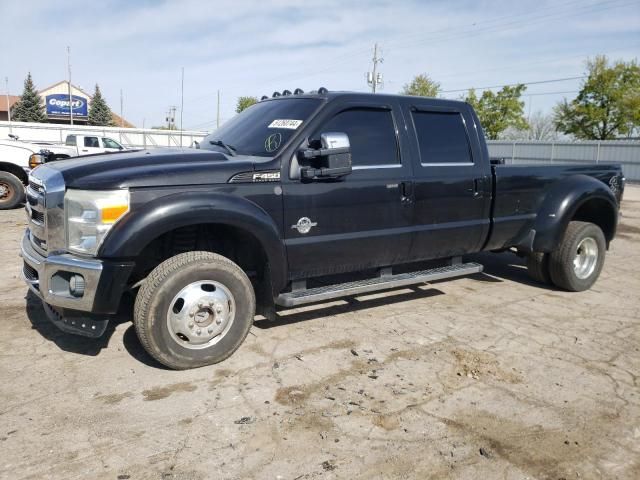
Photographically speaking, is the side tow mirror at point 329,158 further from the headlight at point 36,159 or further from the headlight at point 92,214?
the headlight at point 36,159

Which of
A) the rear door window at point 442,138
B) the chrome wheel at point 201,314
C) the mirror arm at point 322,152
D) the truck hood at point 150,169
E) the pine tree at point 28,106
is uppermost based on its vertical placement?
the pine tree at point 28,106

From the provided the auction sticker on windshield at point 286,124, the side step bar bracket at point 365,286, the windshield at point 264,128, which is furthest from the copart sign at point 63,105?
the side step bar bracket at point 365,286

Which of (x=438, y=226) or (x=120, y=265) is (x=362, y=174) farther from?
(x=120, y=265)

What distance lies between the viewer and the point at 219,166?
12.0 feet

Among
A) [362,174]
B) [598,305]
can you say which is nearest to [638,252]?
[598,305]

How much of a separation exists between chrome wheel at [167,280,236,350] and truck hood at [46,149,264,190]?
719 millimetres

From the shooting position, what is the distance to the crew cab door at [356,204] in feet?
13.1

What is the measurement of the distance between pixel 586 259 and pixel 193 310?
4.59m

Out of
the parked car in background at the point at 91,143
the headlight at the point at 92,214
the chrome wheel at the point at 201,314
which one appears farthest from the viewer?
the parked car in background at the point at 91,143

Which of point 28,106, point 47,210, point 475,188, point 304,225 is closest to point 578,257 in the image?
point 475,188

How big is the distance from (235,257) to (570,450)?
261 cm

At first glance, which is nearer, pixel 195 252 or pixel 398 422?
pixel 398 422

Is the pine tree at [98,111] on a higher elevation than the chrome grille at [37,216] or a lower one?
higher

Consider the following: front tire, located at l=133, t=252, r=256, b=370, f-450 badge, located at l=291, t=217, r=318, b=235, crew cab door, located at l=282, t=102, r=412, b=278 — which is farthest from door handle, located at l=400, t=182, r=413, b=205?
front tire, located at l=133, t=252, r=256, b=370
